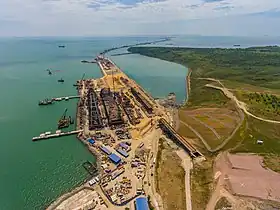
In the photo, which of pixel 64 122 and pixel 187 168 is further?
pixel 64 122

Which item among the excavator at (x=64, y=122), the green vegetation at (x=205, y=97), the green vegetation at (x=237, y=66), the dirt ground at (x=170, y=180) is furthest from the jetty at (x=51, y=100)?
the green vegetation at (x=237, y=66)

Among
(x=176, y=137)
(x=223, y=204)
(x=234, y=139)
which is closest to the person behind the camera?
(x=223, y=204)

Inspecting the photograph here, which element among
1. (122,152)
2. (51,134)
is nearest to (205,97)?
(122,152)

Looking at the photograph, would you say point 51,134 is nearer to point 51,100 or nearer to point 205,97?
point 51,100

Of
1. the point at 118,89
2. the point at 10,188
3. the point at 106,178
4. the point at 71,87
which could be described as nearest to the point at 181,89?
the point at 118,89

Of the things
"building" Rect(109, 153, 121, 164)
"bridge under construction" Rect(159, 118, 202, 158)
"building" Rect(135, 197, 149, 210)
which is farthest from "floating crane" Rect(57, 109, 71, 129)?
"building" Rect(135, 197, 149, 210)

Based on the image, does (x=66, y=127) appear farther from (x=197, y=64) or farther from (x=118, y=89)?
(x=197, y=64)

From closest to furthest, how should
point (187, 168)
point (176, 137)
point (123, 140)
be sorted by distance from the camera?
point (187, 168)
point (176, 137)
point (123, 140)
